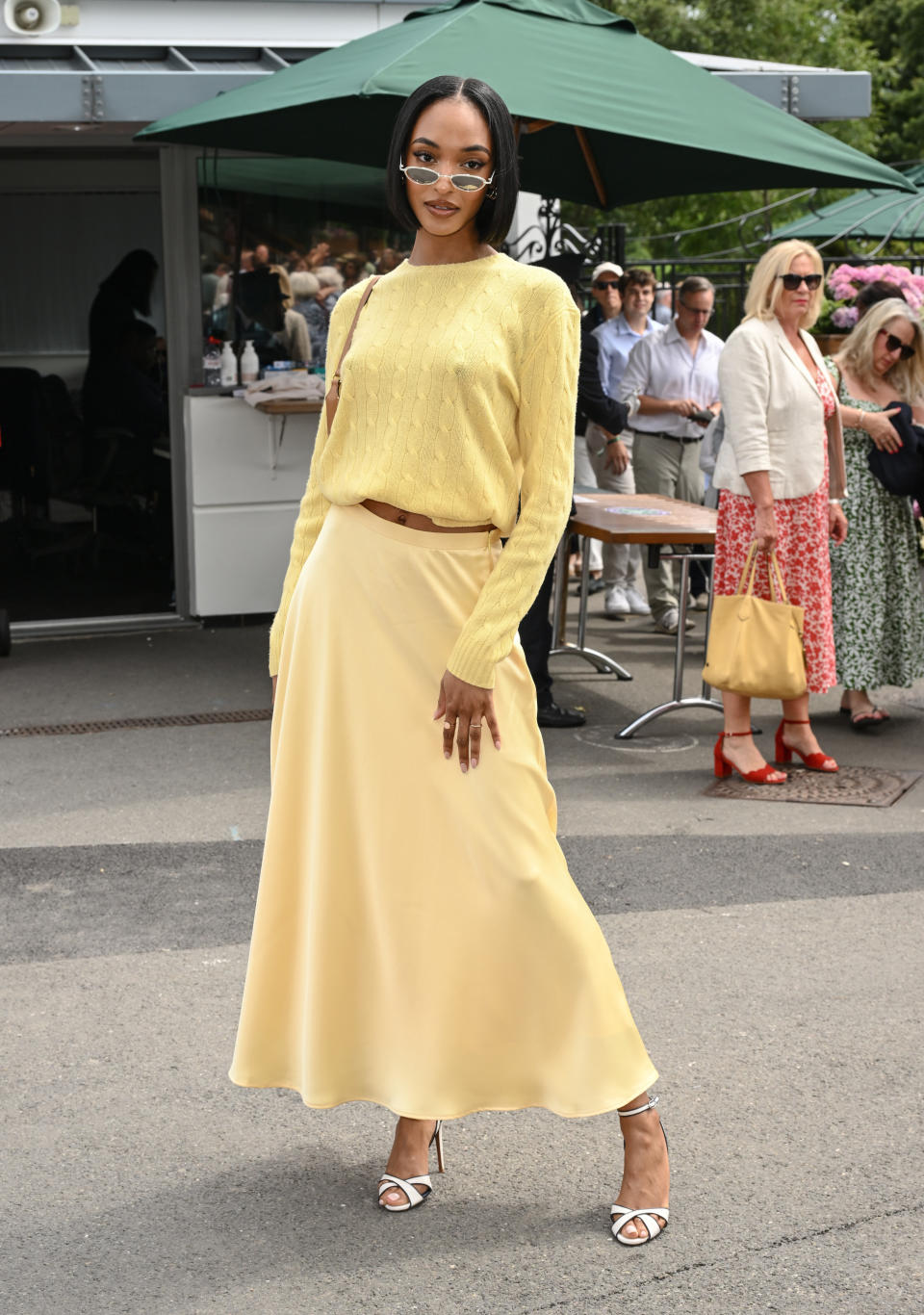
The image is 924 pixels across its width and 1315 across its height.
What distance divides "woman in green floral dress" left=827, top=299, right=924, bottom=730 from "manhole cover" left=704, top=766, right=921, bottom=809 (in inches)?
29.5

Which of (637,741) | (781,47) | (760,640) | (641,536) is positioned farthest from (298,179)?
(781,47)

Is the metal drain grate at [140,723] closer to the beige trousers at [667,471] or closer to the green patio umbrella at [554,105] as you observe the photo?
the green patio umbrella at [554,105]

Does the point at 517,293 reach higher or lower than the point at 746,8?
lower

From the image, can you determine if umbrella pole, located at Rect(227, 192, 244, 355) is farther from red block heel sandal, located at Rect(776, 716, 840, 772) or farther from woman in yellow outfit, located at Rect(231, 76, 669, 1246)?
woman in yellow outfit, located at Rect(231, 76, 669, 1246)

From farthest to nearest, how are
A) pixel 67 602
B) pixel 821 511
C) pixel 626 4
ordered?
→ pixel 626 4, pixel 67 602, pixel 821 511

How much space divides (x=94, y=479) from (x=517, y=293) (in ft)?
25.8

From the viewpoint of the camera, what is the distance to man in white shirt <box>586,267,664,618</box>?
1010cm

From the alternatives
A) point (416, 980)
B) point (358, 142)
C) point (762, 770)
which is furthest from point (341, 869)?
point (358, 142)

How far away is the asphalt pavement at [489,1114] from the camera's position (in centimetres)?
312

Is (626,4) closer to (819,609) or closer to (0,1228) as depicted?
(819,609)

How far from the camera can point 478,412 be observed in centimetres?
300

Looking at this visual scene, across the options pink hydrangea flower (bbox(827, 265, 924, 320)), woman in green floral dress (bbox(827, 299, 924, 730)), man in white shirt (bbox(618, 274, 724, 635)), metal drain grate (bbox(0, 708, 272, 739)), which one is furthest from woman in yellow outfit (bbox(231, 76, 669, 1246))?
man in white shirt (bbox(618, 274, 724, 635))

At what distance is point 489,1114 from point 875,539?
4.47 metres

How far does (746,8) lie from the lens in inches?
1636
